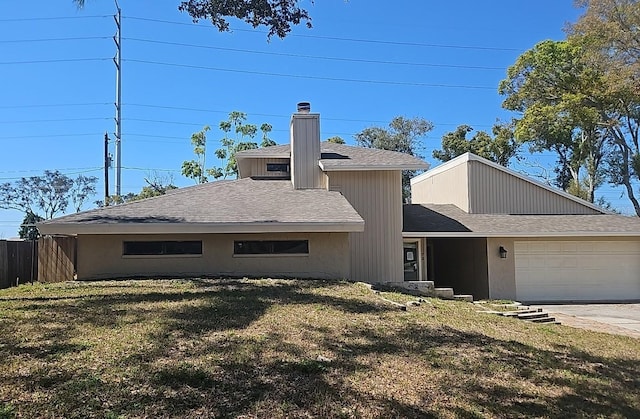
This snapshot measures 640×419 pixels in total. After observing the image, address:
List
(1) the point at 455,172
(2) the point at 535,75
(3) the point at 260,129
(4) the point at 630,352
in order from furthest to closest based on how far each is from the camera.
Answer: (3) the point at 260,129 < (2) the point at 535,75 < (1) the point at 455,172 < (4) the point at 630,352

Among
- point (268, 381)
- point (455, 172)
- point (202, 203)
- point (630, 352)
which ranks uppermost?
point (455, 172)

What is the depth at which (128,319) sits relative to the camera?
743 centimetres

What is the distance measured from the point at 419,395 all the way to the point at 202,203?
35.3 feet

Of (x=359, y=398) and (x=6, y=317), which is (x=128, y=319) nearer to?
(x=6, y=317)

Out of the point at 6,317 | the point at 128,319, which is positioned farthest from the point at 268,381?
the point at 6,317

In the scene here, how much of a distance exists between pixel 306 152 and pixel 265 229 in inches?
180

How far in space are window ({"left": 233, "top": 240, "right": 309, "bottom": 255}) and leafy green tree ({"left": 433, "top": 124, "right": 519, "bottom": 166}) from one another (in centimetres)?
2485

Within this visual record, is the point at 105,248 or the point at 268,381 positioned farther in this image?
the point at 105,248

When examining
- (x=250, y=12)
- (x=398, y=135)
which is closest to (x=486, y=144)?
(x=398, y=135)

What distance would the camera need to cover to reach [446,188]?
2014 cm

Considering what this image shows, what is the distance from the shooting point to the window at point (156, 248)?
13422 mm

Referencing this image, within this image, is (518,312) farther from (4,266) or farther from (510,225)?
(4,266)

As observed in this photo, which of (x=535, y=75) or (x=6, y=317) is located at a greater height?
(x=535, y=75)

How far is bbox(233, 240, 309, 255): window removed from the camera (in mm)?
13750
